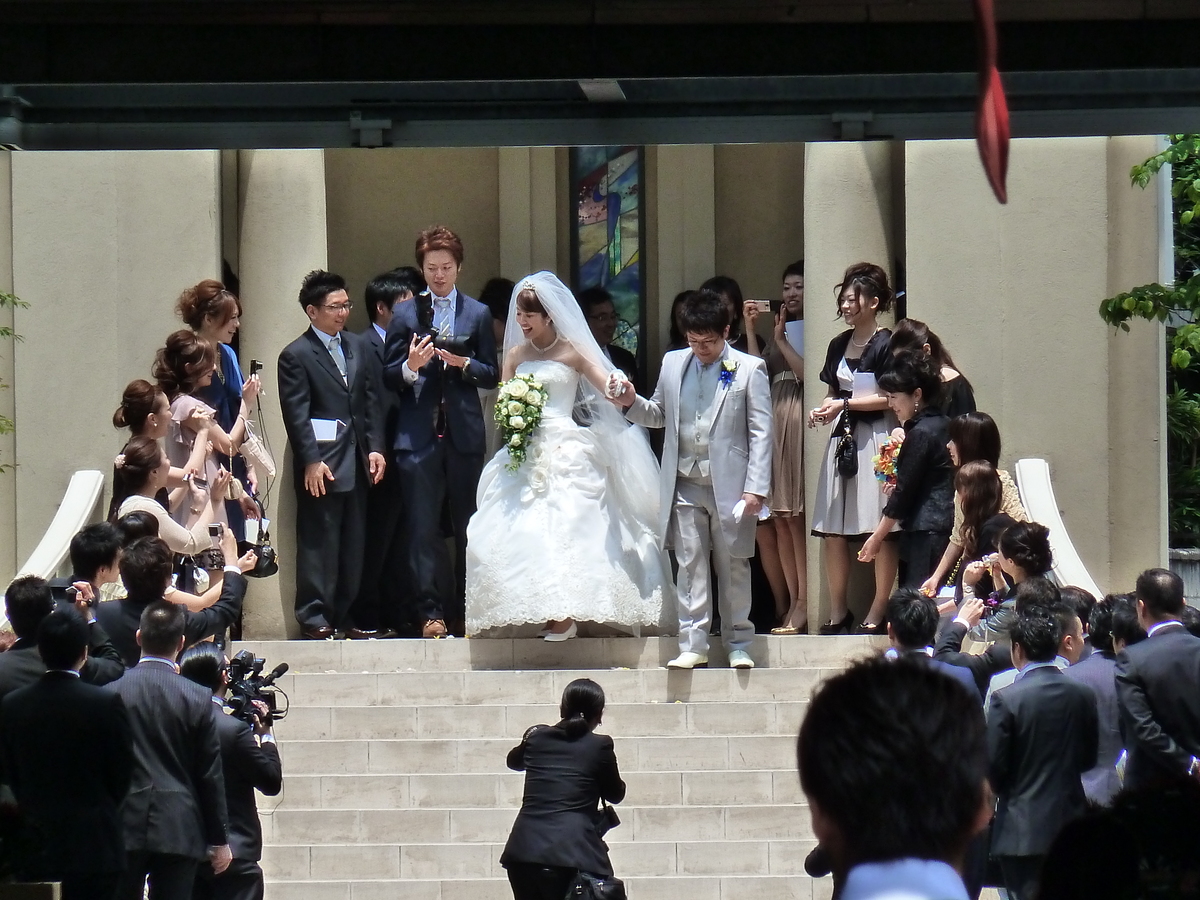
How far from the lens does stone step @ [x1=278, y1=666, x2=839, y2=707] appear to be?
10.4m

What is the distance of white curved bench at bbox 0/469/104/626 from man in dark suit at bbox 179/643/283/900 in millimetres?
4041

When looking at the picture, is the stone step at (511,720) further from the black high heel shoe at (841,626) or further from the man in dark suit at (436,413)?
the man in dark suit at (436,413)

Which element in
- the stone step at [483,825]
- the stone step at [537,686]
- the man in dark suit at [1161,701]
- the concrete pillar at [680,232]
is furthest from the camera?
the concrete pillar at [680,232]

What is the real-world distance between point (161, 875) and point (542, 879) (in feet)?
4.90

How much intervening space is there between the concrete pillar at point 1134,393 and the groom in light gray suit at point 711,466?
9.50ft

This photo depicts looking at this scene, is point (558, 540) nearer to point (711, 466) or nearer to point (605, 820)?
point (711, 466)

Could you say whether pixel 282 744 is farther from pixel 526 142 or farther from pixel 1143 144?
pixel 1143 144

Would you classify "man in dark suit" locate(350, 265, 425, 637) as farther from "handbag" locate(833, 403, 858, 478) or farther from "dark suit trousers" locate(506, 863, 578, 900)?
"dark suit trousers" locate(506, 863, 578, 900)

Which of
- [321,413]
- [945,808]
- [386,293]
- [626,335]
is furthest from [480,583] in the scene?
[945,808]

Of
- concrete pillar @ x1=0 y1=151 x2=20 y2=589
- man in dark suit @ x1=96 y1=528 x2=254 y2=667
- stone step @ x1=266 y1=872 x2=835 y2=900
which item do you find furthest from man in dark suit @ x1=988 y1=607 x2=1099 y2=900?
concrete pillar @ x1=0 y1=151 x2=20 y2=589

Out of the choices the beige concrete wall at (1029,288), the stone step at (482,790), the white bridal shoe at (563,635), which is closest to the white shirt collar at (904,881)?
the stone step at (482,790)

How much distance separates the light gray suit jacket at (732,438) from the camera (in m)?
10.6

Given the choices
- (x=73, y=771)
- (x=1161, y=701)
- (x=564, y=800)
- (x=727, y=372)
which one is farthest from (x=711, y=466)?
(x=73, y=771)

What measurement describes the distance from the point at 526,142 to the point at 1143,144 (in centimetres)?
710
